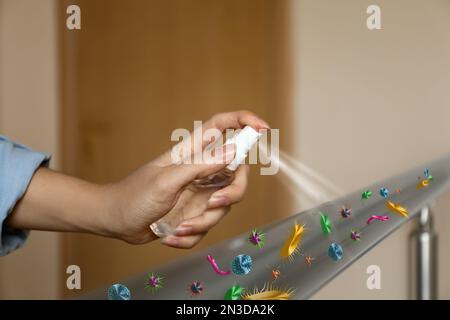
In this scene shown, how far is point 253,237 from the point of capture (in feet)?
0.97

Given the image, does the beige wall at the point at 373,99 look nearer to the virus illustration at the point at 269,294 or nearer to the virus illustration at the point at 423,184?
the virus illustration at the point at 423,184

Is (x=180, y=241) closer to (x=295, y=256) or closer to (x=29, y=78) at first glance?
(x=295, y=256)

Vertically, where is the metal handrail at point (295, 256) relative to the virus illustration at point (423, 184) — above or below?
above

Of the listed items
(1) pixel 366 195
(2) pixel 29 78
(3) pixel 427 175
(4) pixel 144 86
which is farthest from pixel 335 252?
(2) pixel 29 78

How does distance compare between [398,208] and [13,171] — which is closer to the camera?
[13,171]

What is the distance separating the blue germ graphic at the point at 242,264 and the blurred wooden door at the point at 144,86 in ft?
1.44

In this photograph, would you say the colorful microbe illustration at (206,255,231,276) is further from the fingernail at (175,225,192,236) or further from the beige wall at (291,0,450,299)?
the beige wall at (291,0,450,299)

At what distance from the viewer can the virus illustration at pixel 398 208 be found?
0.38 meters

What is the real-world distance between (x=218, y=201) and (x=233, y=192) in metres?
0.01

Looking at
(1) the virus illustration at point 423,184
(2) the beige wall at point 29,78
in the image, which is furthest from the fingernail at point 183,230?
(2) the beige wall at point 29,78

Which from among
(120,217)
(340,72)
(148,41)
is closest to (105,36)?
(148,41)

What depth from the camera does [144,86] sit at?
73 cm

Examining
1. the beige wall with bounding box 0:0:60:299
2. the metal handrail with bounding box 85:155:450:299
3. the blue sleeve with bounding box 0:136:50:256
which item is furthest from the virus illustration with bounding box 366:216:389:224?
the beige wall with bounding box 0:0:60:299

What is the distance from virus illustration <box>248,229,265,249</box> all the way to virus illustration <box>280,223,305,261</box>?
0.04 feet
